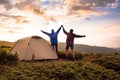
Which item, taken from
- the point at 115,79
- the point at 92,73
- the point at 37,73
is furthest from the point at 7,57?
the point at 115,79

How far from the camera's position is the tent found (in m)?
23.7

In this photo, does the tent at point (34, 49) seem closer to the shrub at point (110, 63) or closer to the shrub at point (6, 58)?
the shrub at point (6, 58)

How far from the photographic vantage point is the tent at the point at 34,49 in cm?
2369

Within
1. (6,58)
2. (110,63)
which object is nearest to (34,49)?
(6,58)

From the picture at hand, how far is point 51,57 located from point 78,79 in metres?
9.62

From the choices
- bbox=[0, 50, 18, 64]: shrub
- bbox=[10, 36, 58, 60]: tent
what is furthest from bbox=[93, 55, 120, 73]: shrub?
bbox=[0, 50, 18, 64]: shrub

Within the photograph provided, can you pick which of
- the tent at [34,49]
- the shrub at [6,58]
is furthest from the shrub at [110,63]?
the shrub at [6,58]

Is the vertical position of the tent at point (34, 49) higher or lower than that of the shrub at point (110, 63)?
higher

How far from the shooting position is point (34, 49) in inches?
949

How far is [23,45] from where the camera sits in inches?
965

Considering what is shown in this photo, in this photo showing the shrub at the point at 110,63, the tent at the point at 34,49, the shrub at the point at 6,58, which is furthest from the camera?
the tent at the point at 34,49

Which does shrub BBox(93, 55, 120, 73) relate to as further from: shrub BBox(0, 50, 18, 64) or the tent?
shrub BBox(0, 50, 18, 64)

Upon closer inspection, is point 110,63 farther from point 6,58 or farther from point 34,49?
point 6,58

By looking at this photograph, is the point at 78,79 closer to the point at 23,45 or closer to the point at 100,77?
the point at 100,77
